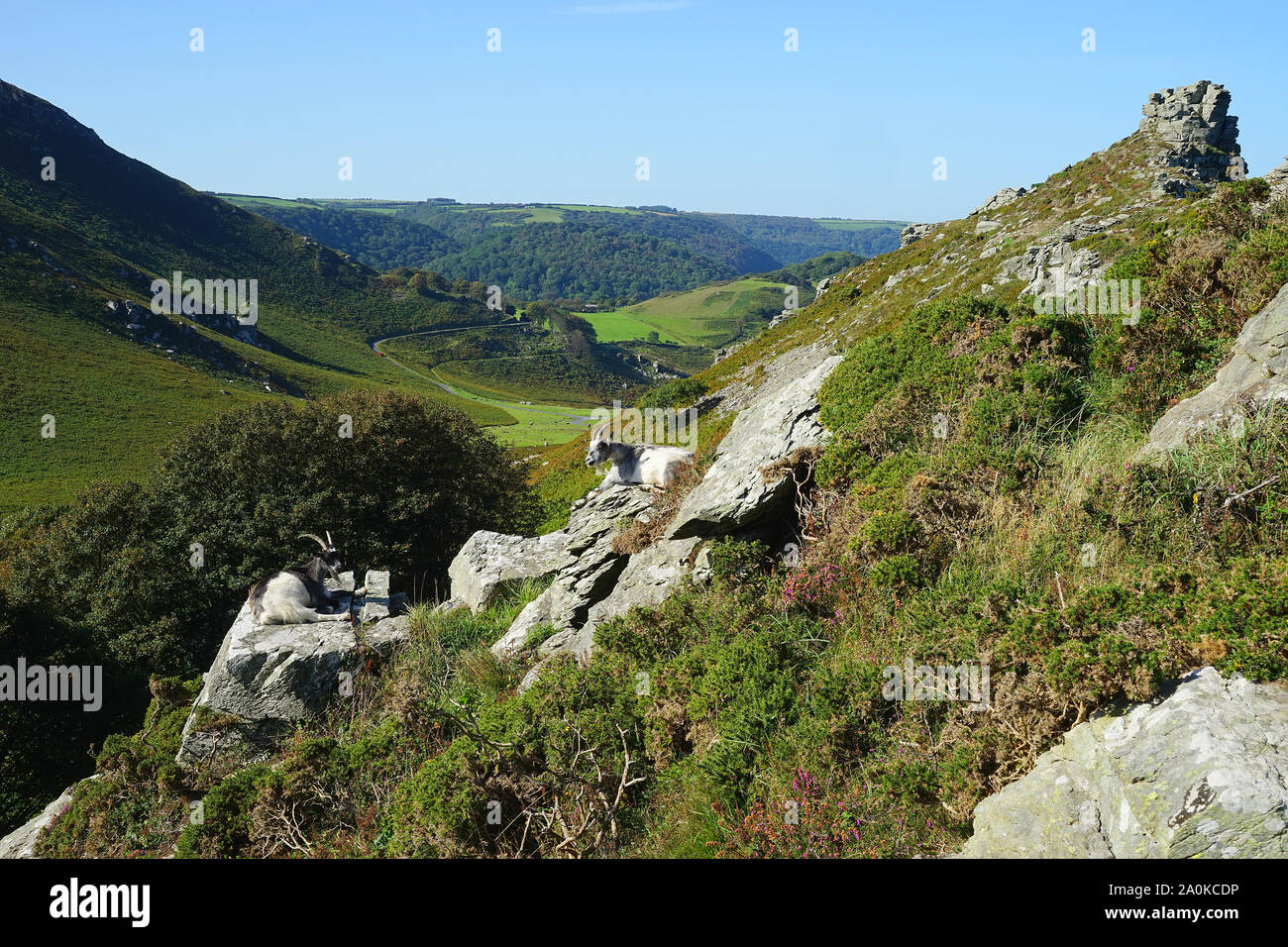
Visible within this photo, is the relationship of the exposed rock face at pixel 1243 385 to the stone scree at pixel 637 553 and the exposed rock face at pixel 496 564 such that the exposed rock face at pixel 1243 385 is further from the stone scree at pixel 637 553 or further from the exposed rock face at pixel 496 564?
the exposed rock face at pixel 496 564

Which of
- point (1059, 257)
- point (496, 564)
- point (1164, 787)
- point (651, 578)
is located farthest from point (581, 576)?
point (1059, 257)

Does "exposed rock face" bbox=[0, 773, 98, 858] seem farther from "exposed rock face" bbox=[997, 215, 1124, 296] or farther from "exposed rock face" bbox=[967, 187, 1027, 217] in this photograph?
"exposed rock face" bbox=[967, 187, 1027, 217]

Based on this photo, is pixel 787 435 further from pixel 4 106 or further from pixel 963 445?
pixel 4 106

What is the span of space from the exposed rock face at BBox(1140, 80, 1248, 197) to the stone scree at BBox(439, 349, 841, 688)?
59.2 m

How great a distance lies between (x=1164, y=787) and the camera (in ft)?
12.1

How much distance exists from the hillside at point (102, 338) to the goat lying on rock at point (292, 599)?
62.2 metres

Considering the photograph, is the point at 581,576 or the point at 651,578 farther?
the point at 581,576

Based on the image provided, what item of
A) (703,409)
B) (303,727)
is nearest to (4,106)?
(703,409)

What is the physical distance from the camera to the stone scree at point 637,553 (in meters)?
8.75

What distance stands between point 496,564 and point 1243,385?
35.6 feet

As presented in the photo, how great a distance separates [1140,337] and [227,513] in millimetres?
22022

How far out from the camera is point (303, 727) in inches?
393

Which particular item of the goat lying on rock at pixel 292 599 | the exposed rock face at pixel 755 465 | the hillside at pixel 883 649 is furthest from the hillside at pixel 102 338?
the exposed rock face at pixel 755 465

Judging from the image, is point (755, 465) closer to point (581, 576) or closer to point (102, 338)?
point (581, 576)
